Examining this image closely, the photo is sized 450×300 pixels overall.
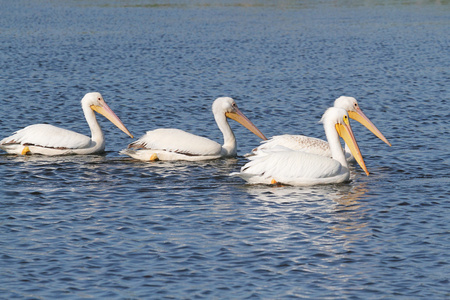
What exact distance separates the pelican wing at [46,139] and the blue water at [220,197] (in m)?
0.21

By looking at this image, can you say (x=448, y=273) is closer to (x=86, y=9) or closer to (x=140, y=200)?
(x=140, y=200)

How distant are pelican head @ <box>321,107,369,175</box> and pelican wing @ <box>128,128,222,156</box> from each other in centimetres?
177

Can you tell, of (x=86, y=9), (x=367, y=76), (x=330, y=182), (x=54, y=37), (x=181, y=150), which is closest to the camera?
(x=330, y=182)

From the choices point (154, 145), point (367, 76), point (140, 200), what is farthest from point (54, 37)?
point (140, 200)

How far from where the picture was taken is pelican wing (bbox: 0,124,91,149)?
11.6m

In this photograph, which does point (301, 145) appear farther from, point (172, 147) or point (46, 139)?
point (46, 139)

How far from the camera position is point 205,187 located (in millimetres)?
9992

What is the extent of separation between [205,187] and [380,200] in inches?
84.3

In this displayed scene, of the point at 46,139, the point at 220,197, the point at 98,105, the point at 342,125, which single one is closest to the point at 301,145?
the point at 342,125

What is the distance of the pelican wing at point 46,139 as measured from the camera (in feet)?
37.9

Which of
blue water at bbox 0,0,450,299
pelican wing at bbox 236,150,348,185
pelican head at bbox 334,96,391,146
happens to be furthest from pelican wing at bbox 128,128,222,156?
pelican head at bbox 334,96,391,146

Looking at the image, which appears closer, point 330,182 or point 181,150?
point 330,182

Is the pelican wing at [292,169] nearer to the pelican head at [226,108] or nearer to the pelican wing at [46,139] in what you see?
the pelican head at [226,108]

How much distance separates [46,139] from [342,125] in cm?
421
